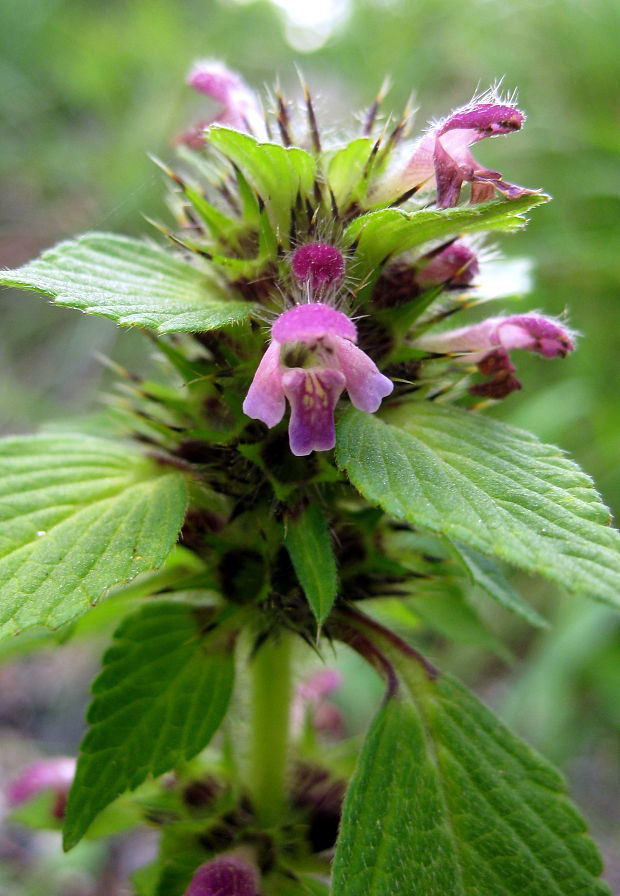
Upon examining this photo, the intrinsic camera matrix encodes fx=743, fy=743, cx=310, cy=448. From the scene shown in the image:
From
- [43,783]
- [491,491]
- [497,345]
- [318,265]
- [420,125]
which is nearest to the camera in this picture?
[491,491]

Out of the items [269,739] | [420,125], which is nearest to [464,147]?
[269,739]

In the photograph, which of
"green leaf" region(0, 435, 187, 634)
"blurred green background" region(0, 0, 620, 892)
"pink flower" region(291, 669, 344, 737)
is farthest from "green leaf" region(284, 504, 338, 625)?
"blurred green background" region(0, 0, 620, 892)

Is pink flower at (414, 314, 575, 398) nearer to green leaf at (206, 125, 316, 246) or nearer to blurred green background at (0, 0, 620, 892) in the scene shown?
green leaf at (206, 125, 316, 246)

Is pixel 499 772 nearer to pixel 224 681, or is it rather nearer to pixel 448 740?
pixel 448 740

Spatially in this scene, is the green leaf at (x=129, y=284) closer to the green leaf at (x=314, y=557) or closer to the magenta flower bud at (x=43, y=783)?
the green leaf at (x=314, y=557)

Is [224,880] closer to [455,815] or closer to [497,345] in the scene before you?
[455,815]

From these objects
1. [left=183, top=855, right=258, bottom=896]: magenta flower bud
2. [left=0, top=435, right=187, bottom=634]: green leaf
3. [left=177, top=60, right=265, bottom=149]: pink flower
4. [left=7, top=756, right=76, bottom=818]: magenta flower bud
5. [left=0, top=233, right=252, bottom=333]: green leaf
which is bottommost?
[left=7, top=756, right=76, bottom=818]: magenta flower bud

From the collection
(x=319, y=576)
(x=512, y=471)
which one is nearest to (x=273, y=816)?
(x=319, y=576)
